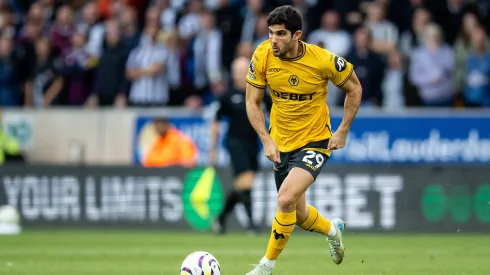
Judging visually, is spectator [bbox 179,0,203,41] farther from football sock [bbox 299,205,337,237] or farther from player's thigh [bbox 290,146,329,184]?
player's thigh [bbox 290,146,329,184]

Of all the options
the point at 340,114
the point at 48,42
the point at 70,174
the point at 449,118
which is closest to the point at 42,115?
the point at 48,42

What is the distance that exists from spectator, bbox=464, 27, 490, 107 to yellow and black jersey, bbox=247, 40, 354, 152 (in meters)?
8.96

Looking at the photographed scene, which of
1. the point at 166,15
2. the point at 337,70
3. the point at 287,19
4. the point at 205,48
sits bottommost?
the point at 205,48

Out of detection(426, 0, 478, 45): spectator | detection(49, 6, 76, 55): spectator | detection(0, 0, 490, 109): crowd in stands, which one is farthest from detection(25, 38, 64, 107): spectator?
detection(426, 0, 478, 45): spectator

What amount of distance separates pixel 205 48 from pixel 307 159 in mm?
10290

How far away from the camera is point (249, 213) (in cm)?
1688

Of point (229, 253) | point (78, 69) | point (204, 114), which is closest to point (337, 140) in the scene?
point (229, 253)

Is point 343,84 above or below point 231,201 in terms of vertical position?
above

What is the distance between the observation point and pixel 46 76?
21719 mm

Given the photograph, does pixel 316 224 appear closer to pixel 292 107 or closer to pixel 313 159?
pixel 313 159

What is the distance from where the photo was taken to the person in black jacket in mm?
16781

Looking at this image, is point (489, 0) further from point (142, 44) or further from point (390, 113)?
point (142, 44)

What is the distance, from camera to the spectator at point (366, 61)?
18.9m

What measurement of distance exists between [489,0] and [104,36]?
7381mm
